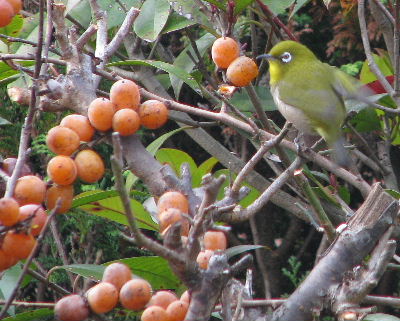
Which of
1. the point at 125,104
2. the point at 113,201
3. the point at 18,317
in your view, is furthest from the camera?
the point at 113,201

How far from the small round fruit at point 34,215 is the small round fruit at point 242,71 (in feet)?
2.02

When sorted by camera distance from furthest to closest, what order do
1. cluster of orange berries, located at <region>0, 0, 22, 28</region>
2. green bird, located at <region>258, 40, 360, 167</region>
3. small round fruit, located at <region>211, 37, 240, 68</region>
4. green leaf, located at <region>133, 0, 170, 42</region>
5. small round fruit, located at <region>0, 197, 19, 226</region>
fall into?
green bird, located at <region>258, 40, 360, 167</region> < green leaf, located at <region>133, 0, 170, 42</region> < small round fruit, located at <region>211, 37, 240, 68</region> < cluster of orange berries, located at <region>0, 0, 22, 28</region> < small round fruit, located at <region>0, 197, 19, 226</region>

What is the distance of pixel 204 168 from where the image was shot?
2.13 m

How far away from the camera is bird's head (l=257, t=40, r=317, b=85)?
2.22 meters

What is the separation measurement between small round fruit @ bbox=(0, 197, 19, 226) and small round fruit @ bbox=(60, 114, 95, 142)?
247 mm

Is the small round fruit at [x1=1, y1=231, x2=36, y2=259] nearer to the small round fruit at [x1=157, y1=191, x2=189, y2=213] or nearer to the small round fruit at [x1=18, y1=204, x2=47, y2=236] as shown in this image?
the small round fruit at [x1=18, y1=204, x2=47, y2=236]

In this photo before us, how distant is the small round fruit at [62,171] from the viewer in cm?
114

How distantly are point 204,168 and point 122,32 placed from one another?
762mm

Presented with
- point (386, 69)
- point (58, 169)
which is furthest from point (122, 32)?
point (386, 69)

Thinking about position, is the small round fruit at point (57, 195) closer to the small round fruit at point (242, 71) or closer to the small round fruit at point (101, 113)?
the small round fruit at point (101, 113)

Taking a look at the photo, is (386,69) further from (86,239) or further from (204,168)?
(86,239)

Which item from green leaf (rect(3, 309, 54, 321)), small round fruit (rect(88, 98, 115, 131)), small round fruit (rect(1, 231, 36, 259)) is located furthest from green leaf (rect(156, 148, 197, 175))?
small round fruit (rect(1, 231, 36, 259))

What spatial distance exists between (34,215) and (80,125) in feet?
0.78

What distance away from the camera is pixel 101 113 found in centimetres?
121
